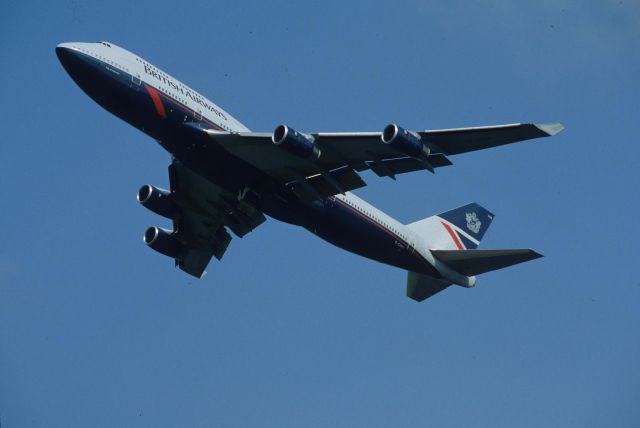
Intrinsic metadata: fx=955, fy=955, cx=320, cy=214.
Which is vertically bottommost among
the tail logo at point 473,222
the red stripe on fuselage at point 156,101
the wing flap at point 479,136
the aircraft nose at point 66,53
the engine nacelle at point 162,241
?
the engine nacelle at point 162,241

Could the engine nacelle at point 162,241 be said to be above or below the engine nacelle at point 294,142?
below

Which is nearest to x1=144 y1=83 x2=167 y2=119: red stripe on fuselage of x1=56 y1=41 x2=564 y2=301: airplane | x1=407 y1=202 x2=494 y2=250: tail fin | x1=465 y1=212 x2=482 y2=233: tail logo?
x1=56 y1=41 x2=564 y2=301: airplane

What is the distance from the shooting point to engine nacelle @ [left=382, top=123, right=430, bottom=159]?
36.8 metres

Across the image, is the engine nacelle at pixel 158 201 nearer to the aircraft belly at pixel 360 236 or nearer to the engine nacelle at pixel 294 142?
the aircraft belly at pixel 360 236

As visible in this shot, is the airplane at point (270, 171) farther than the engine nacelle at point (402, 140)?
Yes

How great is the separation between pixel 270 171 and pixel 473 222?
1543cm

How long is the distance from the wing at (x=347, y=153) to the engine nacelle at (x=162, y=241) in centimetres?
944

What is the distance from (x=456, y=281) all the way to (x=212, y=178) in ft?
44.7

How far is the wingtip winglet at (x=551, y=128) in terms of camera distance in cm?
3438

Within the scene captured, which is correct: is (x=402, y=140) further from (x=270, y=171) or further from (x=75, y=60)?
(x=75, y=60)

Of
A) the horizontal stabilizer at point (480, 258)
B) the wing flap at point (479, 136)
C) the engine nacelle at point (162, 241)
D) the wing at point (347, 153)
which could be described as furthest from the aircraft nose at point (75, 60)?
the horizontal stabilizer at point (480, 258)

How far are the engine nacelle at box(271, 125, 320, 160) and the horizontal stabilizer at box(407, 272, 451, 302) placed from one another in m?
12.3

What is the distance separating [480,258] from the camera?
45.3 meters

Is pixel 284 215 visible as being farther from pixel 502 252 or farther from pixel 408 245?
pixel 502 252
